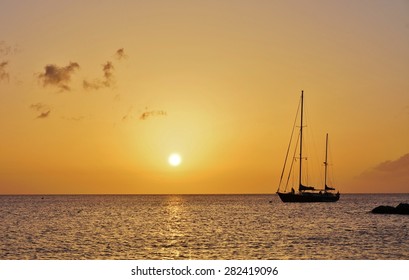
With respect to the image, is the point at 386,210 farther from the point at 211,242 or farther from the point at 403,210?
the point at 211,242

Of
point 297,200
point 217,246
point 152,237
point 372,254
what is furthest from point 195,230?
point 297,200

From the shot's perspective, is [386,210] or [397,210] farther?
[386,210]

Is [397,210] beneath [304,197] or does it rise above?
beneath

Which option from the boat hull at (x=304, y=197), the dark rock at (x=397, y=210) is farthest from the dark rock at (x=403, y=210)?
the boat hull at (x=304, y=197)

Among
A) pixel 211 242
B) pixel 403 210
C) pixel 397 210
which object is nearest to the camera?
pixel 211 242

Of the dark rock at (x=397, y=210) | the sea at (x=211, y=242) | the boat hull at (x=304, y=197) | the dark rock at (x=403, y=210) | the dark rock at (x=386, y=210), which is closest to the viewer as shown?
the sea at (x=211, y=242)

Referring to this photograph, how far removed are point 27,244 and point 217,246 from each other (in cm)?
1581

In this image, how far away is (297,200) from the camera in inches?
5182

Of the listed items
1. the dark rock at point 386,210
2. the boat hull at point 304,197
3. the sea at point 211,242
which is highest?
the boat hull at point 304,197

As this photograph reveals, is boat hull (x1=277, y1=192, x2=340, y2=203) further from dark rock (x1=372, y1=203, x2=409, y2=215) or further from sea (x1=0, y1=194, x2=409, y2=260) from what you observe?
sea (x1=0, y1=194, x2=409, y2=260)

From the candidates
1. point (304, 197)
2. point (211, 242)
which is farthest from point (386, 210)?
point (211, 242)

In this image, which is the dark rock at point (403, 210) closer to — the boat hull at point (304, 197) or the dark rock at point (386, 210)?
the dark rock at point (386, 210)

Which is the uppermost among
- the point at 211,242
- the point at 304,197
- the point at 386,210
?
the point at 304,197
